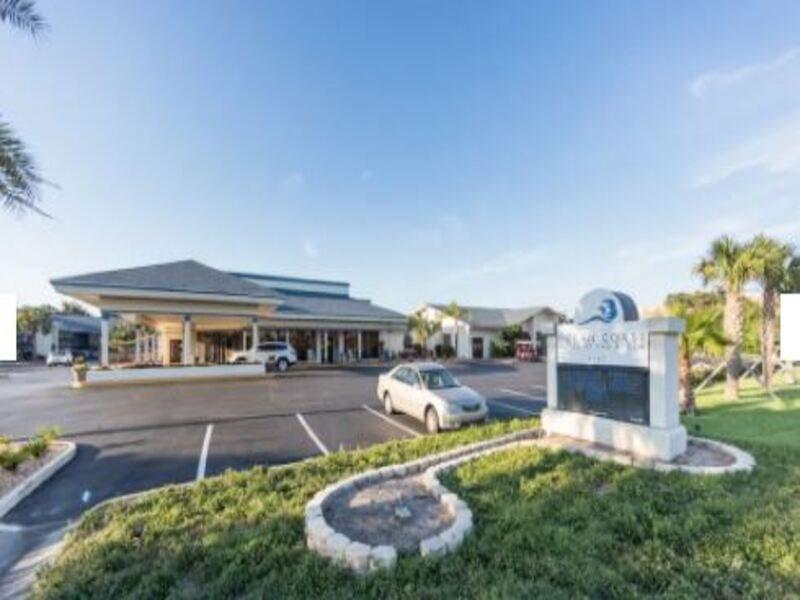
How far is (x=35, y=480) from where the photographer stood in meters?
6.88

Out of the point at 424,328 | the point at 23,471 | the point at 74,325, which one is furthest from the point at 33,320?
the point at 23,471

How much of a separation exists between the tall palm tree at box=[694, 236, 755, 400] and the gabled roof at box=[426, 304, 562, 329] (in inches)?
1184

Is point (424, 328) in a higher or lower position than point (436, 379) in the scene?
higher

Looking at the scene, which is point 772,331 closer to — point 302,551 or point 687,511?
point 687,511

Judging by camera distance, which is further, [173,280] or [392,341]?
[392,341]

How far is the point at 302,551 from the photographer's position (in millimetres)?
4102

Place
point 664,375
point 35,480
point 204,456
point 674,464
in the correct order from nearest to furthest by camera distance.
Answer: point 674,464, point 664,375, point 35,480, point 204,456

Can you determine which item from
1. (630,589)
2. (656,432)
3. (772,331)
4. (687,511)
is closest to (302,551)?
(630,589)

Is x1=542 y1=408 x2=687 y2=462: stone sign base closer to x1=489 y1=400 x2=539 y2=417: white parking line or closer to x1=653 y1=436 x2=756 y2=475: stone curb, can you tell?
x1=653 y1=436 x2=756 y2=475: stone curb

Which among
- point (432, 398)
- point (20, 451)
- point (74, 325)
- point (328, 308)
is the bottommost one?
point (20, 451)

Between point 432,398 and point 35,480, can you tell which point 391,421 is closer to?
point 432,398

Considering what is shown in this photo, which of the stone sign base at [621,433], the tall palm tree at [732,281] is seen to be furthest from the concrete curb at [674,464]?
the tall palm tree at [732,281]

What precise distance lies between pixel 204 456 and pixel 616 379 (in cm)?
759

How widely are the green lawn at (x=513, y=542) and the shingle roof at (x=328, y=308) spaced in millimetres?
23807
